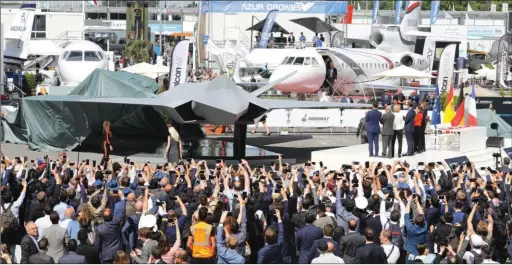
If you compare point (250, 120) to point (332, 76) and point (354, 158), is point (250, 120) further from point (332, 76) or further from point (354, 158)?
point (332, 76)

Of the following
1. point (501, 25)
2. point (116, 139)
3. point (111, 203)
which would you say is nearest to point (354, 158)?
point (116, 139)

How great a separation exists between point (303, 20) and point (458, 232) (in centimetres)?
4140

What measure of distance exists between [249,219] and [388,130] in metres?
10.7

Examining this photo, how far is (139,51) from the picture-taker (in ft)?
196

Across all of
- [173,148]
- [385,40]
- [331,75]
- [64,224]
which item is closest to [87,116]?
[173,148]

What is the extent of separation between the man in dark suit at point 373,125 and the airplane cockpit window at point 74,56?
1785cm

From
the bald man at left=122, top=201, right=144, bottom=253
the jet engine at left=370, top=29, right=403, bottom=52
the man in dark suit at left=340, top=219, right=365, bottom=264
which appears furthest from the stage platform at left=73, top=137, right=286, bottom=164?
the jet engine at left=370, top=29, right=403, bottom=52

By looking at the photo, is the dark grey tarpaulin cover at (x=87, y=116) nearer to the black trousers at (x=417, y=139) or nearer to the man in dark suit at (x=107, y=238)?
the black trousers at (x=417, y=139)

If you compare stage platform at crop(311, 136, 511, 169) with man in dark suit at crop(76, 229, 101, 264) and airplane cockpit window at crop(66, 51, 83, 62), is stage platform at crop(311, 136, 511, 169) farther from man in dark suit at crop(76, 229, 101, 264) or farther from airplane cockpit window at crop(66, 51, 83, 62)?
airplane cockpit window at crop(66, 51, 83, 62)

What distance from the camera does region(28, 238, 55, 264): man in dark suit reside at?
10.9 m

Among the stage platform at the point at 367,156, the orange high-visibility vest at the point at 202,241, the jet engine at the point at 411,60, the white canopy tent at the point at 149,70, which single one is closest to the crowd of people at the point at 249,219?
the orange high-visibility vest at the point at 202,241

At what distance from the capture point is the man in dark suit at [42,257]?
1091 cm

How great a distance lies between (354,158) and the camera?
24047 millimetres

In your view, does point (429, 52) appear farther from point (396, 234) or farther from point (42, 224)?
point (42, 224)
